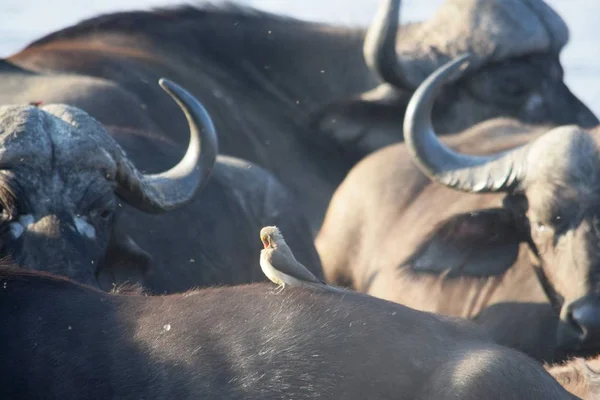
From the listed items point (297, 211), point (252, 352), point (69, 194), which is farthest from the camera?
point (297, 211)

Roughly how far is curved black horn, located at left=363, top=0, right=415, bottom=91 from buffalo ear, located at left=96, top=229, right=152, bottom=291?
3154mm

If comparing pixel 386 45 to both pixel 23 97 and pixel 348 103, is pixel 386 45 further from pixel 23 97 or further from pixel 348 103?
pixel 23 97

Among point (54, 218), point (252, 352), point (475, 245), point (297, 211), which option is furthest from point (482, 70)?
point (252, 352)

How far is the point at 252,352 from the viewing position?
271 cm

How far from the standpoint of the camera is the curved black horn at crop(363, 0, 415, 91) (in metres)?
7.55

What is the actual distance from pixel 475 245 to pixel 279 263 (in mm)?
2775

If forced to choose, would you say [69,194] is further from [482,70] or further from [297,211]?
[482,70]

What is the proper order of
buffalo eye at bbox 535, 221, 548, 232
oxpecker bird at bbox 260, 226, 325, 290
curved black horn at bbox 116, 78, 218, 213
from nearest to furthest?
oxpecker bird at bbox 260, 226, 325, 290 < curved black horn at bbox 116, 78, 218, 213 < buffalo eye at bbox 535, 221, 548, 232


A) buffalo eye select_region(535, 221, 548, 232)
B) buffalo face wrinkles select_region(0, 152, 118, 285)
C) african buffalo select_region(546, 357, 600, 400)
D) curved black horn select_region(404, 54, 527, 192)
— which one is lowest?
buffalo eye select_region(535, 221, 548, 232)

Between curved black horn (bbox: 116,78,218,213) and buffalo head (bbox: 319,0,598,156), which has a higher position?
curved black horn (bbox: 116,78,218,213)

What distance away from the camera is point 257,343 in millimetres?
2732

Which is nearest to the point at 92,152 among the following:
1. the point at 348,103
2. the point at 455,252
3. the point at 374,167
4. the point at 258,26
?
the point at 455,252

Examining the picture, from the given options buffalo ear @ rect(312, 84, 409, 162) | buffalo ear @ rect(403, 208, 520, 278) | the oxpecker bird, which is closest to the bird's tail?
the oxpecker bird

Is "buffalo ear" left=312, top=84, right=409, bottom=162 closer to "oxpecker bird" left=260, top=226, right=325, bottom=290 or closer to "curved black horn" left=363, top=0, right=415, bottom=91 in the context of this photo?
"curved black horn" left=363, top=0, right=415, bottom=91
